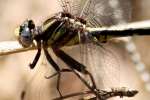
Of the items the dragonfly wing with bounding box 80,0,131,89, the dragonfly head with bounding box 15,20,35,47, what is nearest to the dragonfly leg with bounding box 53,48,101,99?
the dragonfly wing with bounding box 80,0,131,89

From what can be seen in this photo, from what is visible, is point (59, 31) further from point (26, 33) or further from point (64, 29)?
point (26, 33)

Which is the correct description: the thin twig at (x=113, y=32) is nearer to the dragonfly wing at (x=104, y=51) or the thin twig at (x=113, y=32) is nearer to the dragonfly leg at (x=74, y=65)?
the dragonfly wing at (x=104, y=51)

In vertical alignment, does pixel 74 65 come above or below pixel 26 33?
below

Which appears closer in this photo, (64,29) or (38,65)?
(64,29)

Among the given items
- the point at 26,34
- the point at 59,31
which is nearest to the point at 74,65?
the point at 59,31

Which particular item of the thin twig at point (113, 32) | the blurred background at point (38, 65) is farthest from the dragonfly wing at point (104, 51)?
the blurred background at point (38, 65)

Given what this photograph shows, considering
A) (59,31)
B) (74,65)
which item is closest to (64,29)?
(59,31)

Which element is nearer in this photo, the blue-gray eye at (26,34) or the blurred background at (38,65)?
the blue-gray eye at (26,34)
